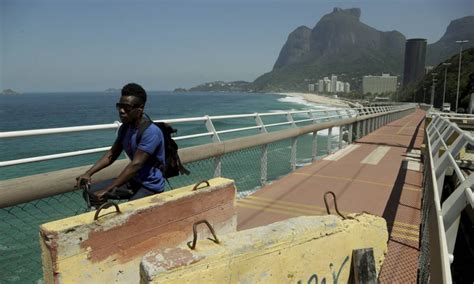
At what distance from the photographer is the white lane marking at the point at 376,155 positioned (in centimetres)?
1048

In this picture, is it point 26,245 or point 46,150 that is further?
point 46,150

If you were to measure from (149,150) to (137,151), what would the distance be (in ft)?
0.34

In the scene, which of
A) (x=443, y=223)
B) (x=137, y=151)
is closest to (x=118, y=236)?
(x=137, y=151)

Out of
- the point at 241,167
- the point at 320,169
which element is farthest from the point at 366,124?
the point at 320,169

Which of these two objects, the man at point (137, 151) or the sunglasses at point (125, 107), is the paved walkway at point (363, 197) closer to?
the man at point (137, 151)

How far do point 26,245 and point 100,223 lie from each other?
8.56 meters

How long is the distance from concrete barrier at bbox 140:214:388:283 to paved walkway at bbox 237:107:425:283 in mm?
1186

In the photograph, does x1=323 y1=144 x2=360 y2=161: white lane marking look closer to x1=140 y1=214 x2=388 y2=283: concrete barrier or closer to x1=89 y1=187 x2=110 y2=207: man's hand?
x1=140 y1=214 x2=388 y2=283: concrete barrier

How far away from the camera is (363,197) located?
264 inches

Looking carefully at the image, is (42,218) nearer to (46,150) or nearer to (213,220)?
(213,220)

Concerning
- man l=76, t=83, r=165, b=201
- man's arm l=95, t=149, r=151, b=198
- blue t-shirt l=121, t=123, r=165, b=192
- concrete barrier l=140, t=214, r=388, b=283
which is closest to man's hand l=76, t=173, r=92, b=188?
man l=76, t=83, r=165, b=201

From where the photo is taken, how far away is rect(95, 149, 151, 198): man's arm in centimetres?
317

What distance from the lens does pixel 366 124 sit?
17.8 metres

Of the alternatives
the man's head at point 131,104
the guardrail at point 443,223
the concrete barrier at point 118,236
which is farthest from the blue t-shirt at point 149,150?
the guardrail at point 443,223
